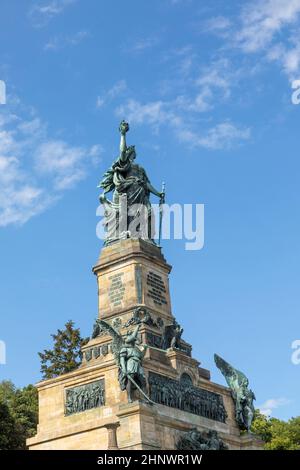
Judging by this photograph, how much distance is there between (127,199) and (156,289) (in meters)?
4.66

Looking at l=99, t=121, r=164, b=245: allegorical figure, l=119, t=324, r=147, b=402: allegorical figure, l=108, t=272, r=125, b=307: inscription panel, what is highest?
l=99, t=121, r=164, b=245: allegorical figure

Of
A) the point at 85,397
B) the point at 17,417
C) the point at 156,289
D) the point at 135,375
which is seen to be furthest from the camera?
the point at 17,417

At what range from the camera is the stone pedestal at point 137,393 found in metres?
26.2

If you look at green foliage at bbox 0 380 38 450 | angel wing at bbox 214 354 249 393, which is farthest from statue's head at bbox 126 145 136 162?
green foliage at bbox 0 380 38 450

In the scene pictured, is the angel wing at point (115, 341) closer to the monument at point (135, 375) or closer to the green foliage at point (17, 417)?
the monument at point (135, 375)

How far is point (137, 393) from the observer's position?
1040 inches

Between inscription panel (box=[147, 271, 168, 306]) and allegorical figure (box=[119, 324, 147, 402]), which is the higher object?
inscription panel (box=[147, 271, 168, 306])

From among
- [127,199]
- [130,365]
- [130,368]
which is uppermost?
[127,199]

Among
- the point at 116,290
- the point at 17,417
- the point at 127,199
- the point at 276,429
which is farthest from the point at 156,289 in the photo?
the point at 276,429

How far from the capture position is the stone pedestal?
26250mm

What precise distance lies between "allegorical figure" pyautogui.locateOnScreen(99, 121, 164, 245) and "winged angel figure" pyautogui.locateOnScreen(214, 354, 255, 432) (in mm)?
6921

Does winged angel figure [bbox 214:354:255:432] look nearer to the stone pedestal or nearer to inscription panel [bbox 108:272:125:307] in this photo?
the stone pedestal

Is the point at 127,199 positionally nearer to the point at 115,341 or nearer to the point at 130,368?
the point at 115,341

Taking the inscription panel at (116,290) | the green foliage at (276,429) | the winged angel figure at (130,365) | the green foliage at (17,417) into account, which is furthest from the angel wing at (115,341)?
the green foliage at (276,429)
